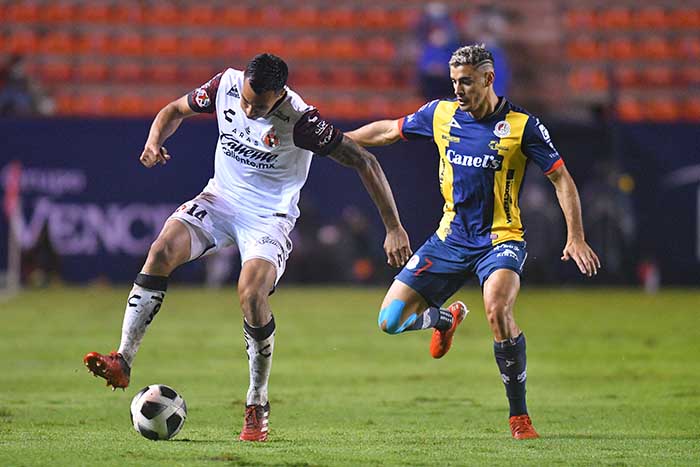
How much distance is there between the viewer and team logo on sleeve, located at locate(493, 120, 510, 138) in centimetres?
785

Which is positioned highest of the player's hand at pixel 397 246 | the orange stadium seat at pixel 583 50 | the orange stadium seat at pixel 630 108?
the orange stadium seat at pixel 583 50

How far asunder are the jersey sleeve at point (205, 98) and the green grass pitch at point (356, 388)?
207cm

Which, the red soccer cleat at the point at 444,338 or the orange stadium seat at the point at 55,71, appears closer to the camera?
the red soccer cleat at the point at 444,338

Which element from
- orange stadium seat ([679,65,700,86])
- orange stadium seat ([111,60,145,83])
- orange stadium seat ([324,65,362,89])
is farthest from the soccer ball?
orange stadium seat ([679,65,700,86])

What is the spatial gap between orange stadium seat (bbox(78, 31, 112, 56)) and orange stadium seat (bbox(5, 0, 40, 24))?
3.43 feet

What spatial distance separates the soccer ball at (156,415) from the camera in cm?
709

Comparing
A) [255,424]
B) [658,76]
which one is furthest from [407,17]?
[255,424]

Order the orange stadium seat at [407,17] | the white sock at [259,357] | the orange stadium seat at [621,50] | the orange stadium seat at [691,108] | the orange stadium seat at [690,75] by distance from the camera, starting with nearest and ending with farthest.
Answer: the white sock at [259,357]
the orange stadium seat at [691,108]
the orange stadium seat at [690,75]
the orange stadium seat at [621,50]
the orange stadium seat at [407,17]

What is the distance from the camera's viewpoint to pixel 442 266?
8.12 metres

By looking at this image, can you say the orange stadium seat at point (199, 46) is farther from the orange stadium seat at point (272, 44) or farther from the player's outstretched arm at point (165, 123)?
the player's outstretched arm at point (165, 123)

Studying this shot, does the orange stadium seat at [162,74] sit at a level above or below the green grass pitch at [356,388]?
above

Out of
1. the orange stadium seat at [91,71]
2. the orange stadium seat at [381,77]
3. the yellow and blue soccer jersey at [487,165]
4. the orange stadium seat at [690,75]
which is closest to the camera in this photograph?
the yellow and blue soccer jersey at [487,165]

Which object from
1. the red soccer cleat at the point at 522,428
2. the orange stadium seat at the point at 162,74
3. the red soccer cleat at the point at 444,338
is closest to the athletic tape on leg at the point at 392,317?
the red soccer cleat at the point at 444,338

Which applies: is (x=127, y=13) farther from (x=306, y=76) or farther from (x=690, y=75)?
(x=690, y=75)
